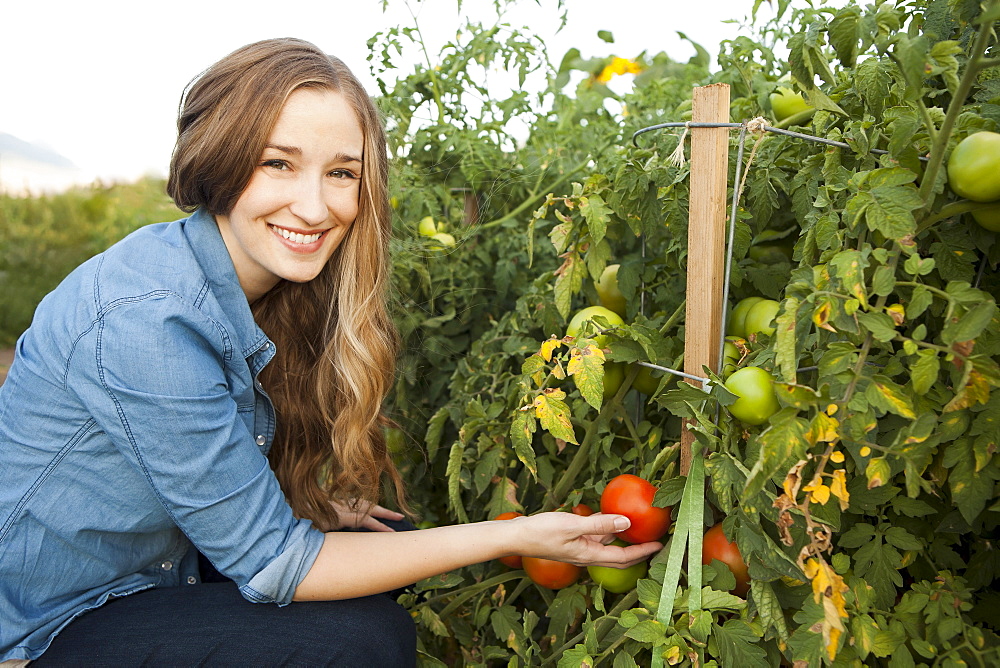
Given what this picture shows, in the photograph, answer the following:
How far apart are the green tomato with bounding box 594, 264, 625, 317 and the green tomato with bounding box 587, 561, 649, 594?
46 cm

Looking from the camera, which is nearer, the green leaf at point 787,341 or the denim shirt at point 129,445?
the green leaf at point 787,341

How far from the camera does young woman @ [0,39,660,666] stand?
3.60ft

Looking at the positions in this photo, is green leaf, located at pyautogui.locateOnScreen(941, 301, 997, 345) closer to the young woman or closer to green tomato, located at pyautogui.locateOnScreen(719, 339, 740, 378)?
green tomato, located at pyautogui.locateOnScreen(719, 339, 740, 378)

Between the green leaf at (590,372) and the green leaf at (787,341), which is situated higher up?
the green leaf at (787,341)

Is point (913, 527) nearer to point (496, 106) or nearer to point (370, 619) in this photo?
point (370, 619)

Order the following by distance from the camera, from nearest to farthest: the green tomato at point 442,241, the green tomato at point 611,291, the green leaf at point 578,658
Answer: the green leaf at point 578,658, the green tomato at point 611,291, the green tomato at point 442,241

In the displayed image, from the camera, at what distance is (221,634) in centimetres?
116

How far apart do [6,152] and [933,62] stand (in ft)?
10.2

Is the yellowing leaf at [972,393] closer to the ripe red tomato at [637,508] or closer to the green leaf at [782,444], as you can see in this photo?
the green leaf at [782,444]

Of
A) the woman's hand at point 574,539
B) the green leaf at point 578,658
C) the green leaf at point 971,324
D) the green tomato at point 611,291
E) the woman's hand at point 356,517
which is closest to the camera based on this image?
the green leaf at point 971,324

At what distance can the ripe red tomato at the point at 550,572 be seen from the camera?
1.28 meters

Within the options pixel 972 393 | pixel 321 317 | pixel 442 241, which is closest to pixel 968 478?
pixel 972 393

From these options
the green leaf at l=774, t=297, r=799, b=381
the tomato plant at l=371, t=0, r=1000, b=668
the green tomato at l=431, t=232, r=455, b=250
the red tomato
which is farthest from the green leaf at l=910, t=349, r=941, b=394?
the green tomato at l=431, t=232, r=455, b=250

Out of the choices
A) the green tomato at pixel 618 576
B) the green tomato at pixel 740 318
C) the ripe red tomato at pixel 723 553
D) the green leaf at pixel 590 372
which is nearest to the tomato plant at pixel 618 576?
the green tomato at pixel 618 576
